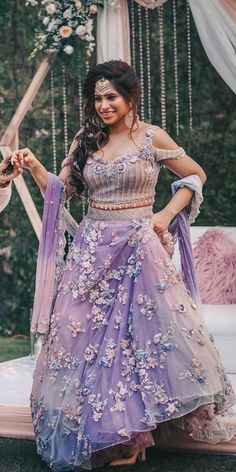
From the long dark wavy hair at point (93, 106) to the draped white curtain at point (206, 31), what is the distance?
1121 mm

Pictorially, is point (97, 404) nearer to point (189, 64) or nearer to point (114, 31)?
point (114, 31)

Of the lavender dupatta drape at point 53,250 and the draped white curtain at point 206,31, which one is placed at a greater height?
the draped white curtain at point 206,31

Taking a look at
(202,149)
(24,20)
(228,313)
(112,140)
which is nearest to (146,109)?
(202,149)

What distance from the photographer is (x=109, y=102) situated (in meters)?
3.68

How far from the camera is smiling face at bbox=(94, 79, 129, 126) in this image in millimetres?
3672

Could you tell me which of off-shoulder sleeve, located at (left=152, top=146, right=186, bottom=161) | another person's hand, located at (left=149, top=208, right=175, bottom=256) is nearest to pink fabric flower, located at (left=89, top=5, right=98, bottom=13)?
off-shoulder sleeve, located at (left=152, top=146, right=186, bottom=161)

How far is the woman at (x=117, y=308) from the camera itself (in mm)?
3449

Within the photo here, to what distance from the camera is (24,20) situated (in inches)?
256

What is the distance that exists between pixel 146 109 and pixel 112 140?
2.65 metres

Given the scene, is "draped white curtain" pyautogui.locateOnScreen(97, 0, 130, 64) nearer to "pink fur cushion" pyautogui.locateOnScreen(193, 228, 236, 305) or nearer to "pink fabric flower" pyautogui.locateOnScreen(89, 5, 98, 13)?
"pink fabric flower" pyautogui.locateOnScreen(89, 5, 98, 13)

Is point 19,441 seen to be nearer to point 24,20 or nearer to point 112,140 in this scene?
point 112,140

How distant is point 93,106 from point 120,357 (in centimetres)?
100

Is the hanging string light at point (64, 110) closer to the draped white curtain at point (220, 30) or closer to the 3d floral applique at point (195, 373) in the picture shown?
the draped white curtain at point (220, 30)

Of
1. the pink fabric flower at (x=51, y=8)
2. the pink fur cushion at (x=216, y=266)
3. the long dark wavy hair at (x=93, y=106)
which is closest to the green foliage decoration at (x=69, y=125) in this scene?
the pink fabric flower at (x=51, y=8)
